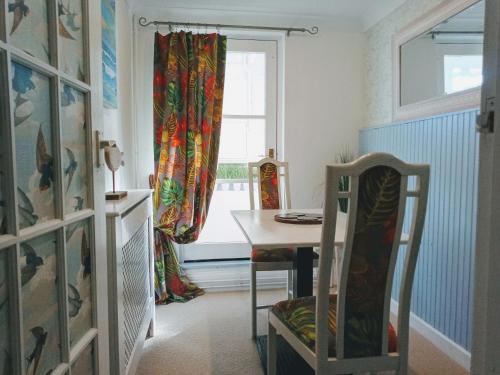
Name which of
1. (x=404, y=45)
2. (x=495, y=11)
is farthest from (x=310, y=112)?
(x=495, y=11)

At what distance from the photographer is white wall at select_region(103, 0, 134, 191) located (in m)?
2.12

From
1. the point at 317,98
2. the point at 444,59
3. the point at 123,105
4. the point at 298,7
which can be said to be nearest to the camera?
the point at 444,59

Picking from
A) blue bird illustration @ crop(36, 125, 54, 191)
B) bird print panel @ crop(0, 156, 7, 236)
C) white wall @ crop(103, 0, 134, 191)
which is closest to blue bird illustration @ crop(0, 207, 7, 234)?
bird print panel @ crop(0, 156, 7, 236)

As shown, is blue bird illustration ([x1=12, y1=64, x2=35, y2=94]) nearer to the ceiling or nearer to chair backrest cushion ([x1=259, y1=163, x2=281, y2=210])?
chair backrest cushion ([x1=259, y1=163, x2=281, y2=210])

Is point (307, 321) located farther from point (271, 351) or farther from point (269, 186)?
point (269, 186)

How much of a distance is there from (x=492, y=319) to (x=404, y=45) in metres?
2.35

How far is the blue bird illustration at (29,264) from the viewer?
62 cm

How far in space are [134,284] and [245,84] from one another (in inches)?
77.4

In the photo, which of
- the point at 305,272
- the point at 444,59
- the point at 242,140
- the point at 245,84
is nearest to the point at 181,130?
the point at 242,140

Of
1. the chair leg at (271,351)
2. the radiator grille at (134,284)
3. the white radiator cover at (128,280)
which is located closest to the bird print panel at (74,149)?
the white radiator cover at (128,280)

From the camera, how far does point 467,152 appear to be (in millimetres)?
1845

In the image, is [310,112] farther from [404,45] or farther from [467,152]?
[467,152]

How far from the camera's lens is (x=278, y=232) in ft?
5.35

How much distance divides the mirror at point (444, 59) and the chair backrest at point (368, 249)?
1.19 meters
